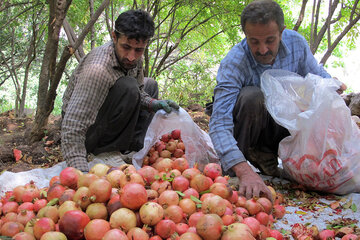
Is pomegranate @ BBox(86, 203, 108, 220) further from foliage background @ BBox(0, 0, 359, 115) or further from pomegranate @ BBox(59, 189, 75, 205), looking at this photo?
foliage background @ BBox(0, 0, 359, 115)

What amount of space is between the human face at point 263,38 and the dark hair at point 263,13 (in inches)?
1.1

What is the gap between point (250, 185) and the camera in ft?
6.23

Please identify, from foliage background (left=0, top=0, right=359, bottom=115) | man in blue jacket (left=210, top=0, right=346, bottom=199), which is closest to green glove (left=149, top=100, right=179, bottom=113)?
man in blue jacket (left=210, top=0, right=346, bottom=199)

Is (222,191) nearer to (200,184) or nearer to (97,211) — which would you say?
(200,184)

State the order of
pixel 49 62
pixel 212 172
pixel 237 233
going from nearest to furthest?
1. pixel 237 233
2. pixel 212 172
3. pixel 49 62

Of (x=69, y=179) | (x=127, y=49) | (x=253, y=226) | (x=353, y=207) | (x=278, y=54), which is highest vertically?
(x=127, y=49)

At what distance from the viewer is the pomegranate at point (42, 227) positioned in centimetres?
144

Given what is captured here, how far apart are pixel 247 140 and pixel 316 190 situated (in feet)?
2.03

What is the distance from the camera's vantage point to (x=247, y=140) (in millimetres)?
2465

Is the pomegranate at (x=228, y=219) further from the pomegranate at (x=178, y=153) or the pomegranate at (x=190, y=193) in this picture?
the pomegranate at (x=178, y=153)

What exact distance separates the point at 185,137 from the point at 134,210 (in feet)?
3.64

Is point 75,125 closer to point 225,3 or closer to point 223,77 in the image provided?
point 223,77

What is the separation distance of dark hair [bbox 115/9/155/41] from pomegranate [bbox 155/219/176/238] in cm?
152

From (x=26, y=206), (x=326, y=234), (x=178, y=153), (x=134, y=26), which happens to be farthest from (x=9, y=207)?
(x=326, y=234)
